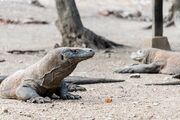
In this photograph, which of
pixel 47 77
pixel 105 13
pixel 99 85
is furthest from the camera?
pixel 105 13

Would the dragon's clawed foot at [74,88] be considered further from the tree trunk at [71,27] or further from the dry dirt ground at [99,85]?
the tree trunk at [71,27]

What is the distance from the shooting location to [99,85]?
8211mm

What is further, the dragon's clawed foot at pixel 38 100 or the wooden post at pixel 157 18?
the wooden post at pixel 157 18

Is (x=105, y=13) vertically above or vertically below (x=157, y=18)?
below

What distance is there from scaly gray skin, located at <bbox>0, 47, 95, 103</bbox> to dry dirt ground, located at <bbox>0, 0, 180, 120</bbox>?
5.1 inches

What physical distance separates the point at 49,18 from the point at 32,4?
2389 mm

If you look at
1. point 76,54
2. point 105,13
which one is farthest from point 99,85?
point 105,13

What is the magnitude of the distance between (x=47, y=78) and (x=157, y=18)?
22.4ft

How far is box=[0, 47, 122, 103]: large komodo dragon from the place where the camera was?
6316 millimetres

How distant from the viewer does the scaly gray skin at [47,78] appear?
6.32 m

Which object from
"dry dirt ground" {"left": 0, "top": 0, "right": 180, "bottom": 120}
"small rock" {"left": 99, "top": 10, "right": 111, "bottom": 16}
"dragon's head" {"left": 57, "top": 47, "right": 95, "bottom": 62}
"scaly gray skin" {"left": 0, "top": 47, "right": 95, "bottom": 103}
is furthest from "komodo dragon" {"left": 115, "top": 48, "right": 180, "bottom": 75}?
"small rock" {"left": 99, "top": 10, "right": 111, "bottom": 16}

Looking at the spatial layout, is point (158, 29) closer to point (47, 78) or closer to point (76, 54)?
point (47, 78)

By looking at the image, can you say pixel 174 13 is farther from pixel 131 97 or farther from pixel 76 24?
pixel 131 97

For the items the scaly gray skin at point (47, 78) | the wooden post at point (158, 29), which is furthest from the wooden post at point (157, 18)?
the scaly gray skin at point (47, 78)
